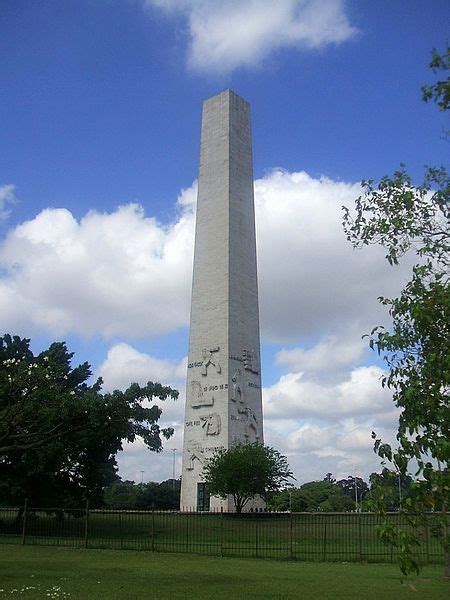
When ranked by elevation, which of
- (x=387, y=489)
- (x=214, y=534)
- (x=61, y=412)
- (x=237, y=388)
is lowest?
(x=214, y=534)

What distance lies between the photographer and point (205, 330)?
44.9 m

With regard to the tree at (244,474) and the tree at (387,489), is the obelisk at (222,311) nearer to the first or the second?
the tree at (244,474)

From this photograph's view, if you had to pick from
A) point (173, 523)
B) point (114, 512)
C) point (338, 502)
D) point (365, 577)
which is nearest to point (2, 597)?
point (365, 577)

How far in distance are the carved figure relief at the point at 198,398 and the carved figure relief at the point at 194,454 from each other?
98.0 inches

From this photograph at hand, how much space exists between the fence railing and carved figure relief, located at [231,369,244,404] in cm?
891

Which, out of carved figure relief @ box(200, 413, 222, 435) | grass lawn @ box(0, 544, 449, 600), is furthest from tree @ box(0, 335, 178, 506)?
carved figure relief @ box(200, 413, 222, 435)

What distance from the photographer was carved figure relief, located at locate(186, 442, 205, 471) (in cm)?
4316

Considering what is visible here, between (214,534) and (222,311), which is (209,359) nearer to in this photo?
(222,311)

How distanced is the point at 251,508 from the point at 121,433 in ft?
79.7

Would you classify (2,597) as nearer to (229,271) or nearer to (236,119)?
(229,271)

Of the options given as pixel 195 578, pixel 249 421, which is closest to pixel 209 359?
pixel 249 421

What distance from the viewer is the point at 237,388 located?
43.2 m

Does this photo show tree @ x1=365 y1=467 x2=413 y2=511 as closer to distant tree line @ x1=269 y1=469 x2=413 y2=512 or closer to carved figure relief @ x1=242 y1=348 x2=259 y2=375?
distant tree line @ x1=269 y1=469 x2=413 y2=512

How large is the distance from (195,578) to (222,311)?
90.8 ft
